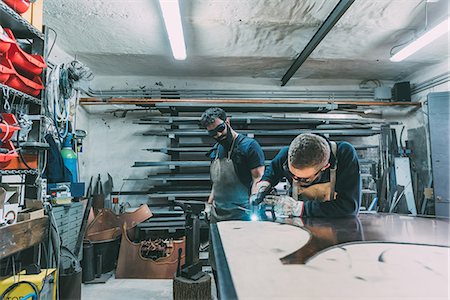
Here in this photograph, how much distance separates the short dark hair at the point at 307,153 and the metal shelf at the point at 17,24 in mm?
1926

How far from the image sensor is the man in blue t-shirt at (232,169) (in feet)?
7.15

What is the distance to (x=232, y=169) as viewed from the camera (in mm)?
2277

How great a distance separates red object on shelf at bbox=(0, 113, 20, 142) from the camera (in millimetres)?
1629

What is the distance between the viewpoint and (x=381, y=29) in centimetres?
290

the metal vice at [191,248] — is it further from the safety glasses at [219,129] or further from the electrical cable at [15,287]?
the electrical cable at [15,287]

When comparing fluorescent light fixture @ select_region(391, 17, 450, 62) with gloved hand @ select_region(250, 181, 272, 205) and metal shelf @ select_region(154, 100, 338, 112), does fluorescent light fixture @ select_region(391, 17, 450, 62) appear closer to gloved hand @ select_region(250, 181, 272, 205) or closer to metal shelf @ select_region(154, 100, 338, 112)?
metal shelf @ select_region(154, 100, 338, 112)

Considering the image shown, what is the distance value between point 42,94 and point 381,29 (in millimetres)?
3222

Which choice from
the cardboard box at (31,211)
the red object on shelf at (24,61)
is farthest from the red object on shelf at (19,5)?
the cardboard box at (31,211)

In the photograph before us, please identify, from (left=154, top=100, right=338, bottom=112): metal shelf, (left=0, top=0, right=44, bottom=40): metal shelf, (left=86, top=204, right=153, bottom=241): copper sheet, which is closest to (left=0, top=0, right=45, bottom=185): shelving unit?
(left=0, top=0, right=44, bottom=40): metal shelf

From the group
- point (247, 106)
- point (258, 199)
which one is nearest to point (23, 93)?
point (258, 199)

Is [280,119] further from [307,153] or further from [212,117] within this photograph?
[307,153]

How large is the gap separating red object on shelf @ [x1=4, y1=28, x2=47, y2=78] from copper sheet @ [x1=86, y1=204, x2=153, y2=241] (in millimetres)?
1679

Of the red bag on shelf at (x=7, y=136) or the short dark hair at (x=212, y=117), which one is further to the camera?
the short dark hair at (x=212, y=117)

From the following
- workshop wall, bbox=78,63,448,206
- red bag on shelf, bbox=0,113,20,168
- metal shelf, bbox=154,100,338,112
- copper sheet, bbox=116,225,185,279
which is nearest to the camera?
red bag on shelf, bbox=0,113,20,168
